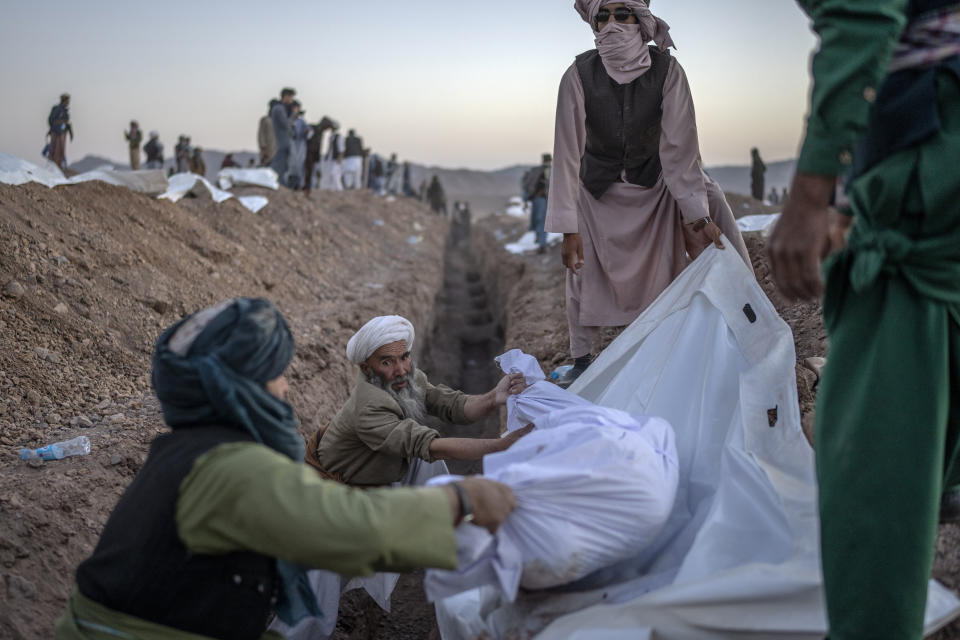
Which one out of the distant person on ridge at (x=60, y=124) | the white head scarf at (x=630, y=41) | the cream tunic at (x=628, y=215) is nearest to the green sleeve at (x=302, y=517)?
the cream tunic at (x=628, y=215)

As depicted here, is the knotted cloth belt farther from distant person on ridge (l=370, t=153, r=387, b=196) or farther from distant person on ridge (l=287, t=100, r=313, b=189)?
distant person on ridge (l=370, t=153, r=387, b=196)

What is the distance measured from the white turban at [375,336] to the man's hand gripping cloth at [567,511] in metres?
1.19

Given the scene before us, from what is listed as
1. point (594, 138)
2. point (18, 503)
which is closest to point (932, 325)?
point (594, 138)

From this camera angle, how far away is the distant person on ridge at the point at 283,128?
533 inches

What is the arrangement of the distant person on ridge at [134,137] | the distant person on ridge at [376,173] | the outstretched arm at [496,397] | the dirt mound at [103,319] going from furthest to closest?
the distant person on ridge at [376,173], the distant person on ridge at [134,137], the dirt mound at [103,319], the outstretched arm at [496,397]

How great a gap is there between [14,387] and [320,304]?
4.56 metres

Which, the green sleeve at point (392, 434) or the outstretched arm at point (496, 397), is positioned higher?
the outstretched arm at point (496, 397)

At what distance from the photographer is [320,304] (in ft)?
28.3

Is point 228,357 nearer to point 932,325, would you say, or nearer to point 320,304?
point 932,325

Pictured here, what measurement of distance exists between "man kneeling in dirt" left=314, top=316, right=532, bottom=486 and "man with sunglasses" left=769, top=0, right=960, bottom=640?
1.38 metres

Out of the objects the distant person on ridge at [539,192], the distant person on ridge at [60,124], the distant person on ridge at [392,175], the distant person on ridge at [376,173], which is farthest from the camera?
the distant person on ridge at [392,175]

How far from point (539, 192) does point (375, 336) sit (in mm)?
9381

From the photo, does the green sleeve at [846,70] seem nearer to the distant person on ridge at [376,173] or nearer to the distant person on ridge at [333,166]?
the distant person on ridge at [333,166]

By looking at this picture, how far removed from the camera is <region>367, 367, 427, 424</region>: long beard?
3100 mm
